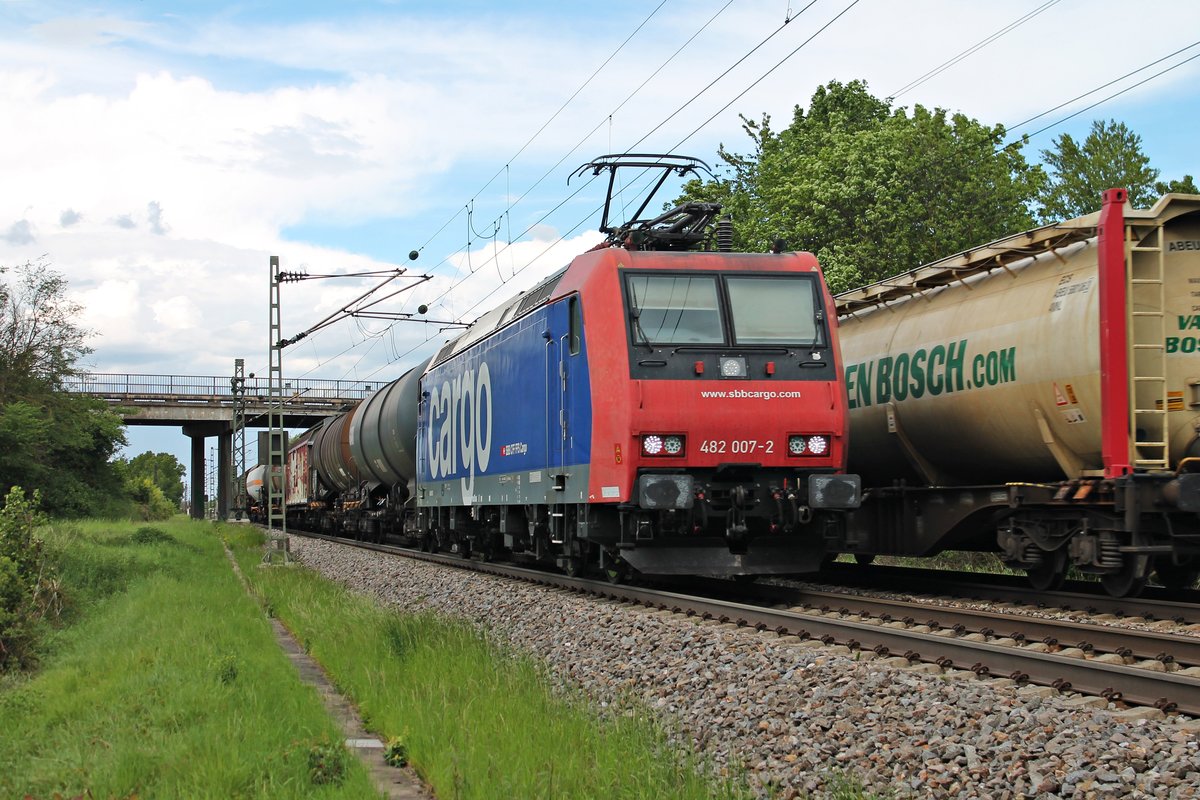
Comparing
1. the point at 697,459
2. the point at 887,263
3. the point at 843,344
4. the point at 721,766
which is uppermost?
the point at 887,263

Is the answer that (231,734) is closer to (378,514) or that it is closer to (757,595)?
(757,595)

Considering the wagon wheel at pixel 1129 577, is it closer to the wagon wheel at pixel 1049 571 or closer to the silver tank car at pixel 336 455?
the wagon wheel at pixel 1049 571

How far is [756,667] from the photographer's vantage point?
7.86m

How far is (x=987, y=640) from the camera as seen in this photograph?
8.95 meters

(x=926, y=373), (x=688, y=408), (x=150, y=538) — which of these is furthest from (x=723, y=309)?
(x=150, y=538)

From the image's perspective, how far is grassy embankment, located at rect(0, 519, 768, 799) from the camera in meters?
5.73

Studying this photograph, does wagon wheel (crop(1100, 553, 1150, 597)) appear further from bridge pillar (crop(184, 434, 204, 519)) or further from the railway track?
bridge pillar (crop(184, 434, 204, 519))

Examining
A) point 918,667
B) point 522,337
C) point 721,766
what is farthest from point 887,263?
point 721,766

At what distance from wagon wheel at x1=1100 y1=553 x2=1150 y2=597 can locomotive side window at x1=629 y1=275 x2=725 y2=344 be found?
4.37 m

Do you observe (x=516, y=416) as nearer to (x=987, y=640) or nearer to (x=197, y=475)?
(x=987, y=640)

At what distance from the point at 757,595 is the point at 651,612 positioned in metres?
1.84

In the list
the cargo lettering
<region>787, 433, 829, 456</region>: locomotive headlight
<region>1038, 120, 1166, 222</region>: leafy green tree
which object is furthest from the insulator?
<region>1038, 120, 1166, 222</region>: leafy green tree

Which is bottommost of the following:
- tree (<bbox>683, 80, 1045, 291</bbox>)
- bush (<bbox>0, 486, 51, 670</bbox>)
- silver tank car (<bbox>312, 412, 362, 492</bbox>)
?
bush (<bbox>0, 486, 51, 670</bbox>)

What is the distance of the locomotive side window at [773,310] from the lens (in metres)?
12.5
